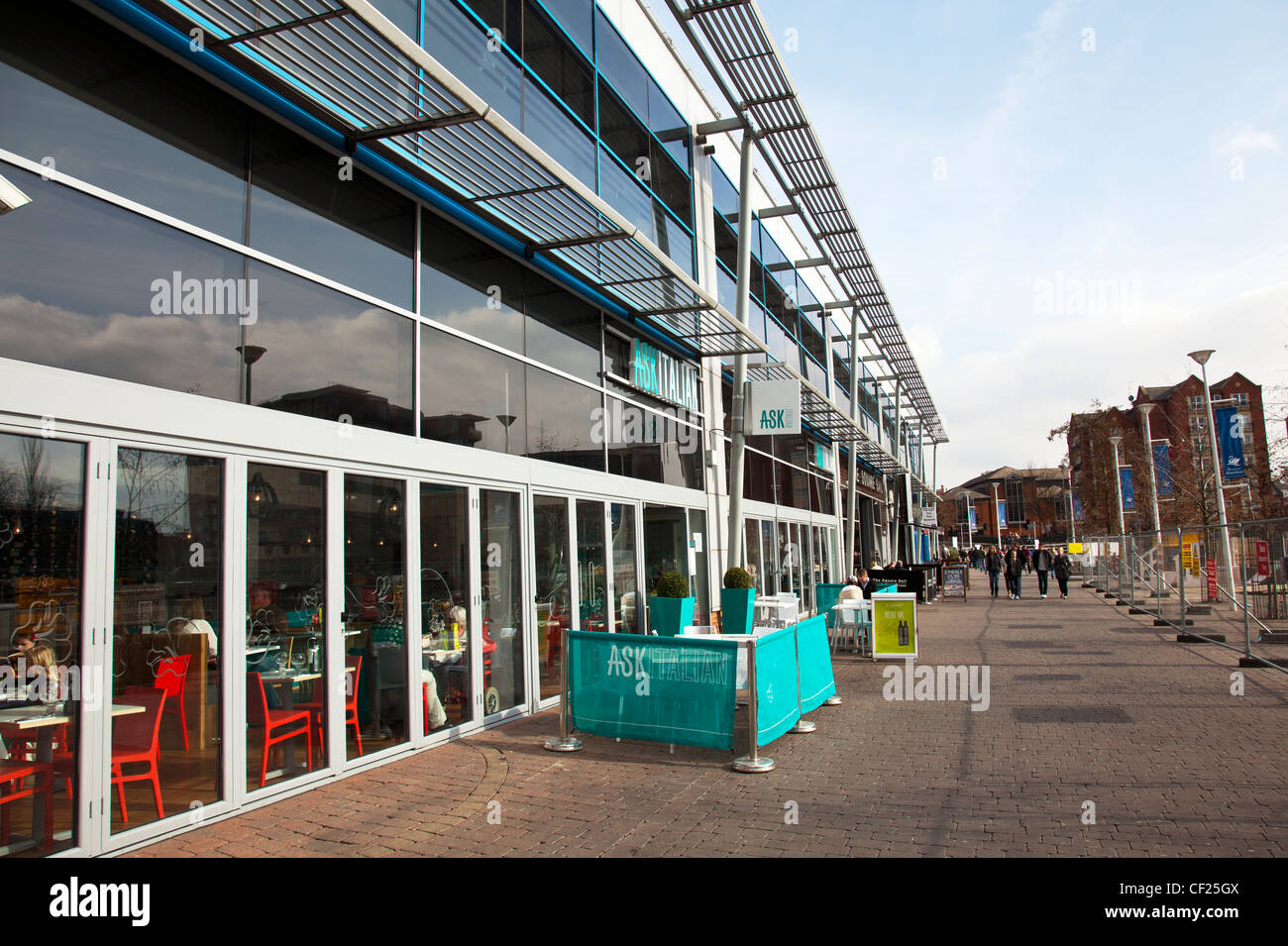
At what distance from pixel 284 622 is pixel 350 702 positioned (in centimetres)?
103

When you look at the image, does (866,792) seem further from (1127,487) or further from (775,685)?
(1127,487)

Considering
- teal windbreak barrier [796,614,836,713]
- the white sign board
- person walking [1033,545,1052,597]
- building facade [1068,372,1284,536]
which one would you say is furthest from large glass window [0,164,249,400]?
person walking [1033,545,1052,597]

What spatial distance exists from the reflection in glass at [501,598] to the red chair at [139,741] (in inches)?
144

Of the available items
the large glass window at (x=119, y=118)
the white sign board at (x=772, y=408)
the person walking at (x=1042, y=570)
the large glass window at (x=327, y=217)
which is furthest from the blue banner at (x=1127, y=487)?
the large glass window at (x=119, y=118)

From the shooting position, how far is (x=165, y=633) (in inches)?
212

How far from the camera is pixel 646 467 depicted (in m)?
13.2

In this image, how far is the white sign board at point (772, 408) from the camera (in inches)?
581

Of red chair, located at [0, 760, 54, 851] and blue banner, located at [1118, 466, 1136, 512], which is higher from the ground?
blue banner, located at [1118, 466, 1136, 512]

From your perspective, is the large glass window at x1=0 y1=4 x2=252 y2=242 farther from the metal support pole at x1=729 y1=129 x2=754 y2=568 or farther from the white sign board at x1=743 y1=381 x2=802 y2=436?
the white sign board at x1=743 y1=381 x2=802 y2=436

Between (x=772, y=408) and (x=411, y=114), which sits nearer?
(x=411, y=114)

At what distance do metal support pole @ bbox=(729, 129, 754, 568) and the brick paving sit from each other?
506 cm

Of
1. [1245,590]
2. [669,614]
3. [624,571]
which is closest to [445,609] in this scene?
[624,571]

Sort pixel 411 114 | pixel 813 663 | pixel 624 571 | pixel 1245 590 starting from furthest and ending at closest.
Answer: pixel 624 571, pixel 1245 590, pixel 813 663, pixel 411 114

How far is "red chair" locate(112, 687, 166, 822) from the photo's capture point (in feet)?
16.8
